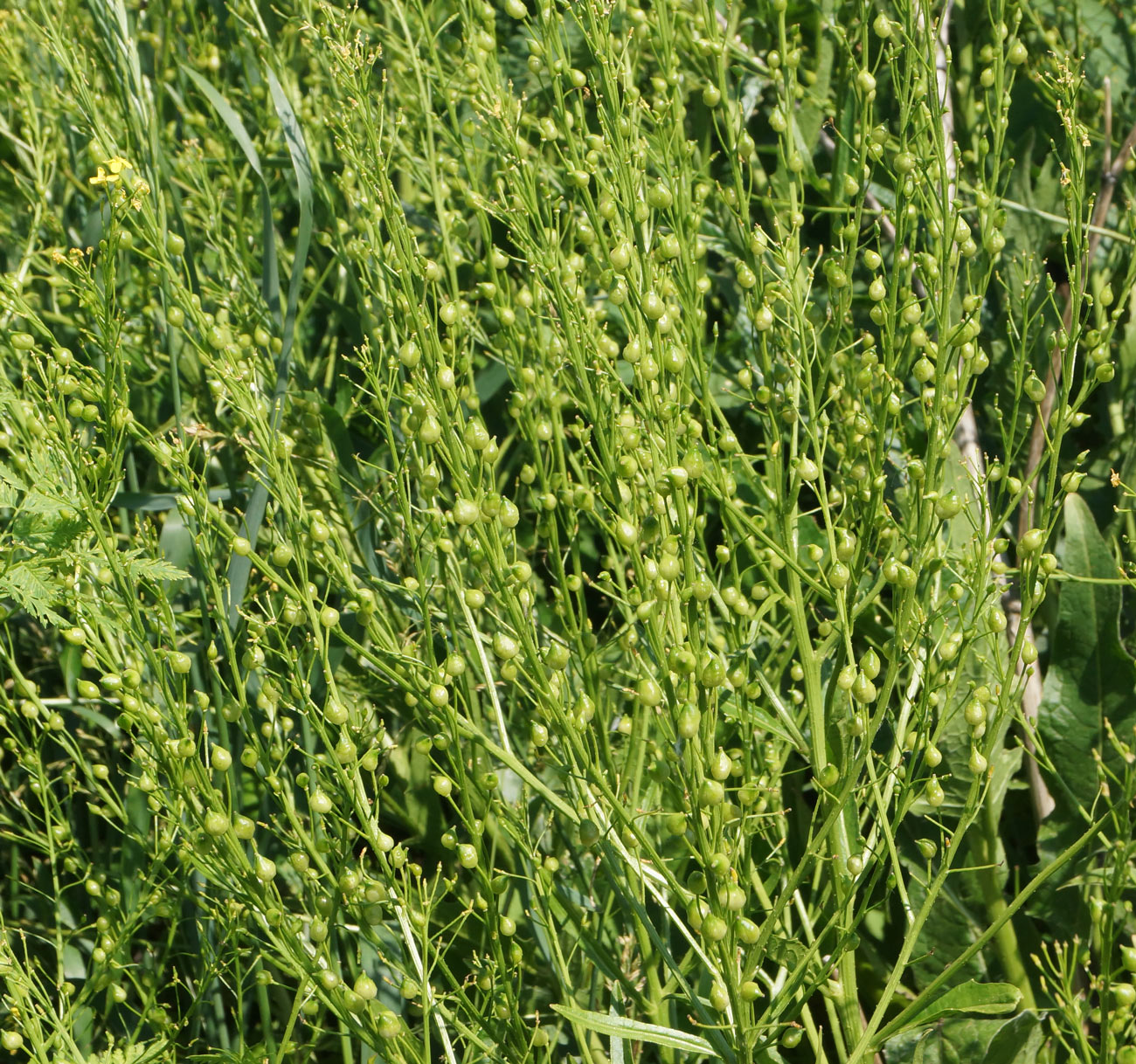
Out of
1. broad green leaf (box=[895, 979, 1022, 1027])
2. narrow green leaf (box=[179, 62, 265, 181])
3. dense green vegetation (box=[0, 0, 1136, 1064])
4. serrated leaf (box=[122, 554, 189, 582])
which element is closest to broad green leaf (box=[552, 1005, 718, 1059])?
dense green vegetation (box=[0, 0, 1136, 1064])

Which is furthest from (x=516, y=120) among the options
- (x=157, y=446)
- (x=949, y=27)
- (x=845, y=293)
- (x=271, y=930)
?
(x=949, y=27)

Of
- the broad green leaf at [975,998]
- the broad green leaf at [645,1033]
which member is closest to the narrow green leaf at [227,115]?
the broad green leaf at [645,1033]

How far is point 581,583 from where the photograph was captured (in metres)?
1.18

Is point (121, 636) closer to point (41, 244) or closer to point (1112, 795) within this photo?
point (41, 244)

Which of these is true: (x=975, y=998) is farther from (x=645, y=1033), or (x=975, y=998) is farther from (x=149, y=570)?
(x=149, y=570)

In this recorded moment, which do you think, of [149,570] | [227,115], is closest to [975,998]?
[149,570]

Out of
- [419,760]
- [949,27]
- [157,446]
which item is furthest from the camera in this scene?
[949,27]

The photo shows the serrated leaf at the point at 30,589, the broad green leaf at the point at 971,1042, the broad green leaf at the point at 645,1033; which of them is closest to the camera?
the broad green leaf at the point at 645,1033

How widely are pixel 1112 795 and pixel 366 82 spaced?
45.7 inches

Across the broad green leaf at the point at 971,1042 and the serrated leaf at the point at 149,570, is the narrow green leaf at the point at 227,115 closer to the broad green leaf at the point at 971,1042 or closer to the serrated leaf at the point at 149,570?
the serrated leaf at the point at 149,570

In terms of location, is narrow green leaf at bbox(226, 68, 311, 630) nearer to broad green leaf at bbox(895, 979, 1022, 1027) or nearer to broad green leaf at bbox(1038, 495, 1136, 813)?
broad green leaf at bbox(895, 979, 1022, 1027)

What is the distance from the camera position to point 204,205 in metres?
1.69

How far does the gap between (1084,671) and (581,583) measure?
652 millimetres

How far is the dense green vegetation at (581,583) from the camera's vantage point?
942mm
